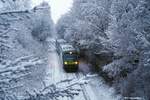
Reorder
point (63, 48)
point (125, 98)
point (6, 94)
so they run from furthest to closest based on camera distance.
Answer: point (63, 48) → point (125, 98) → point (6, 94)

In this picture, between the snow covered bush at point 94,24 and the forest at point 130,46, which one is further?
the snow covered bush at point 94,24

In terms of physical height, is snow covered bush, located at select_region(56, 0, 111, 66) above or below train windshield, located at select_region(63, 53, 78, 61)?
above

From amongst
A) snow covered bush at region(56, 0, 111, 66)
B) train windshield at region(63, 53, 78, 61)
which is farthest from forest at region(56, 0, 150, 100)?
train windshield at region(63, 53, 78, 61)

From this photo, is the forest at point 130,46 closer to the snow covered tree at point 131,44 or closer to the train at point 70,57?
the snow covered tree at point 131,44

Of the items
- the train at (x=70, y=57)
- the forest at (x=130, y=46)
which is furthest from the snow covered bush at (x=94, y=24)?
the forest at (x=130, y=46)

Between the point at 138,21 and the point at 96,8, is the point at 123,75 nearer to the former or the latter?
the point at 138,21

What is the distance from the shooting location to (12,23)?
176 inches

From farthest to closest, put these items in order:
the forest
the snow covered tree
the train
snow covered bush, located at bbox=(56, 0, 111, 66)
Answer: the train, snow covered bush, located at bbox=(56, 0, 111, 66), the snow covered tree, the forest

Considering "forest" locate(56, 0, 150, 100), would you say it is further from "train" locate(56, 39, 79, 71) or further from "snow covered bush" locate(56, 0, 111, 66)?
"train" locate(56, 39, 79, 71)

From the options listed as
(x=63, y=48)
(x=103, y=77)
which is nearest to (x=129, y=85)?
(x=103, y=77)

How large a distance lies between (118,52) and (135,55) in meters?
1.58

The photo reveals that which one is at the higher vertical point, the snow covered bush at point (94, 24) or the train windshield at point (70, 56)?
the snow covered bush at point (94, 24)

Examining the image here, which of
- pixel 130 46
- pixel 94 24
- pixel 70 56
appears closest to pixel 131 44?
pixel 130 46

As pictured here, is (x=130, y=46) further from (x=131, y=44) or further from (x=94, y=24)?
(x=94, y=24)
